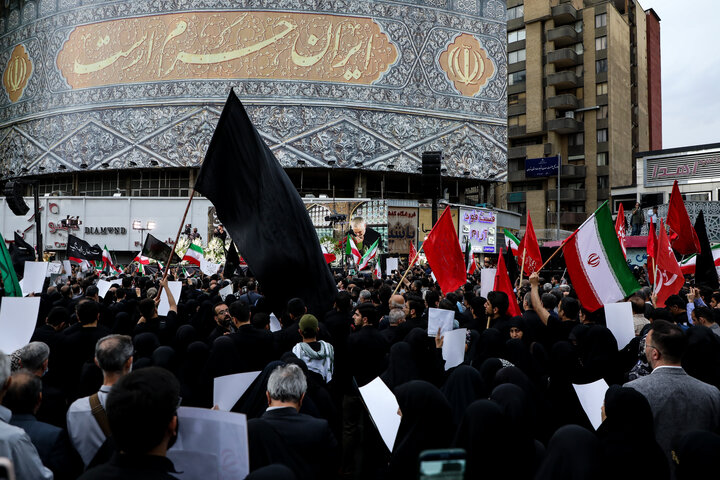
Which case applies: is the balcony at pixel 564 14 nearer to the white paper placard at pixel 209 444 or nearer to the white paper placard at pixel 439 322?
the white paper placard at pixel 439 322

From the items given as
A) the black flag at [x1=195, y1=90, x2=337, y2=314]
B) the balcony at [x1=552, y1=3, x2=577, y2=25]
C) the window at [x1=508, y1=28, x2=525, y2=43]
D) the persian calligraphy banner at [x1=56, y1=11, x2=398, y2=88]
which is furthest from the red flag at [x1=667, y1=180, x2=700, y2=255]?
the window at [x1=508, y1=28, x2=525, y2=43]

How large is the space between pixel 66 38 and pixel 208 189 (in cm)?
4124

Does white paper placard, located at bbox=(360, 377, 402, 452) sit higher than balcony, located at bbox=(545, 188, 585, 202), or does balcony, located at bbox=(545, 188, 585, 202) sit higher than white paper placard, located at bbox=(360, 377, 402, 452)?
balcony, located at bbox=(545, 188, 585, 202)

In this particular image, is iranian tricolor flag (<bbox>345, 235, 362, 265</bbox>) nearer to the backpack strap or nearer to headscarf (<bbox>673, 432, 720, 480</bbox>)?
the backpack strap

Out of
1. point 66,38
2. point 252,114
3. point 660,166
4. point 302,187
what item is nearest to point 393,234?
point 302,187

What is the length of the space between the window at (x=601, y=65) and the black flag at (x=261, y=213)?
165 feet

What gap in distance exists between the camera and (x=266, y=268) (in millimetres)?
5219

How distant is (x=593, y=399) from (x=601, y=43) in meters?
52.3

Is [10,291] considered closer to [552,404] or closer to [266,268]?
[266,268]

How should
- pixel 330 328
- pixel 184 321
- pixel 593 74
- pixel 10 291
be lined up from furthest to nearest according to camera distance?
pixel 593 74 < pixel 184 321 < pixel 10 291 < pixel 330 328

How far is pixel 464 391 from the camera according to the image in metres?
3.65

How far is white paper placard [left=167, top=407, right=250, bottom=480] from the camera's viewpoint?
7.18 feet

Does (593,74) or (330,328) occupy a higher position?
(593,74)

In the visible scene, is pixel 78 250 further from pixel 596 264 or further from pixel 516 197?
pixel 516 197
